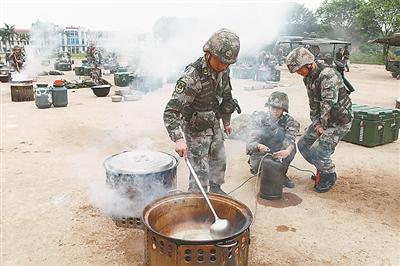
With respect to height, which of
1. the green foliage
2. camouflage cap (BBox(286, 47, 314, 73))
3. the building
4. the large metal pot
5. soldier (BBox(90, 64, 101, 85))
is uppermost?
the building

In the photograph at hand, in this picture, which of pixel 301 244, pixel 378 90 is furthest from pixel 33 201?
pixel 378 90

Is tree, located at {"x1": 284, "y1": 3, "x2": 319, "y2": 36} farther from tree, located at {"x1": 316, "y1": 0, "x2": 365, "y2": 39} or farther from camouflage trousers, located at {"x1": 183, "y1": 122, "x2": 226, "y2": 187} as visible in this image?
camouflage trousers, located at {"x1": 183, "y1": 122, "x2": 226, "y2": 187}

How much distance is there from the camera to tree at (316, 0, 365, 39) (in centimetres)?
4747

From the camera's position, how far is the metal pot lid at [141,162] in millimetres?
3955

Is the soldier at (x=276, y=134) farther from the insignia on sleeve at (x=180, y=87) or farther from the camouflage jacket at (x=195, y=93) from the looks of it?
the insignia on sleeve at (x=180, y=87)

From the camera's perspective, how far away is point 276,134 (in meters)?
5.38

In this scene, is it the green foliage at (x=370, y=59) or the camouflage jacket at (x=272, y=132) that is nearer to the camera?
the camouflage jacket at (x=272, y=132)

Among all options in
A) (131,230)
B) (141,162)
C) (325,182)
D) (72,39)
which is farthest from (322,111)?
(72,39)

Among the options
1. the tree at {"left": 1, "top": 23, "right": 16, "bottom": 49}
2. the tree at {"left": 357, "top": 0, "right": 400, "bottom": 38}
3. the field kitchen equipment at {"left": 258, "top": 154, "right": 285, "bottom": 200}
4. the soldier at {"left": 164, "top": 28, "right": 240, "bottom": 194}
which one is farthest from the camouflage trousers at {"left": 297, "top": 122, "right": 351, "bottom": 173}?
the tree at {"left": 1, "top": 23, "right": 16, "bottom": 49}

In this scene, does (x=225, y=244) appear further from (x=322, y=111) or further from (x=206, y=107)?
(x=322, y=111)

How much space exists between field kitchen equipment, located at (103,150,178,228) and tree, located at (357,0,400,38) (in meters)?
29.6

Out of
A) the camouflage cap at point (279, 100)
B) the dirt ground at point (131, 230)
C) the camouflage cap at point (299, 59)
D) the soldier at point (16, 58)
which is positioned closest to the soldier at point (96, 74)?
the soldier at point (16, 58)

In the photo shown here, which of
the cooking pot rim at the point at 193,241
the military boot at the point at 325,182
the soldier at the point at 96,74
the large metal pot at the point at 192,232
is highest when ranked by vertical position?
the soldier at the point at 96,74

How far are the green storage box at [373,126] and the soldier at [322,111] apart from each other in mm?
2541
